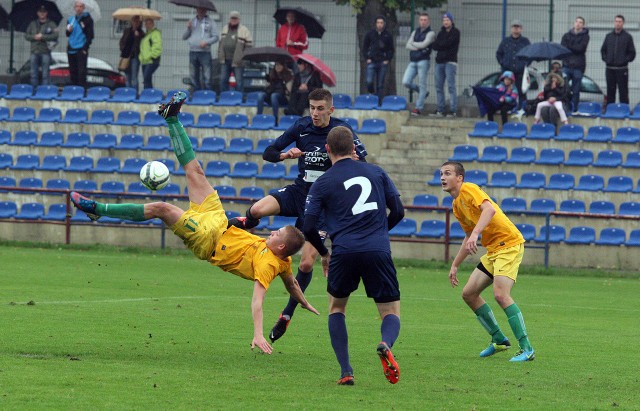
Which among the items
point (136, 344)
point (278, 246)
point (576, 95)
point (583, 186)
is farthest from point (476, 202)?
point (576, 95)

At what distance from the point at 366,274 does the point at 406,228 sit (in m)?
15.1

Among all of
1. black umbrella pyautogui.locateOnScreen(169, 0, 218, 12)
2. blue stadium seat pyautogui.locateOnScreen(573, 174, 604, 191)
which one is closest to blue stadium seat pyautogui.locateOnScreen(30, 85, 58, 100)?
black umbrella pyautogui.locateOnScreen(169, 0, 218, 12)

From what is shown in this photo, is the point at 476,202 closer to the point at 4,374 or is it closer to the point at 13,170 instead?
the point at 4,374

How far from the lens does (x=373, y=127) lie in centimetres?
2780

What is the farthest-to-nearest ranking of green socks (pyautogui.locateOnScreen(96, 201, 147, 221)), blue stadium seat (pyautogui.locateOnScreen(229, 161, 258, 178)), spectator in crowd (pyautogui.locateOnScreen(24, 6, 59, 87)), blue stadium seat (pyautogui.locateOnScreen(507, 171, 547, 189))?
spectator in crowd (pyautogui.locateOnScreen(24, 6, 59, 87))
blue stadium seat (pyautogui.locateOnScreen(229, 161, 258, 178))
blue stadium seat (pyautogui.locateOnScreen(507, 171, 547, 189))
green socks (pyautogui.locateOnScreen(96, 201, 147, 221))

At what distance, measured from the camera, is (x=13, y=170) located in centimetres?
2816

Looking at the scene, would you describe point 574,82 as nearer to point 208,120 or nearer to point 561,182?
point 561,182

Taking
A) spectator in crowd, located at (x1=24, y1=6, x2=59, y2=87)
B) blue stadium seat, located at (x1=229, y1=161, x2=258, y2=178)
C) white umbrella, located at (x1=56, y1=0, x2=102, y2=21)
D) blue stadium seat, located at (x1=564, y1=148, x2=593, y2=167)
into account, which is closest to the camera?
blue stadium seat, located at (x1=564, y1=148, x2=593, y2=167)

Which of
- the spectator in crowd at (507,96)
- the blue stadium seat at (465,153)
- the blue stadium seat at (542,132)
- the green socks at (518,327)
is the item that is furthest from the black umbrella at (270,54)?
the green socks at (518,327)

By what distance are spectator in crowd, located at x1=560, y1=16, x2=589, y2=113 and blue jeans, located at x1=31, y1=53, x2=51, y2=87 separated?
1320cm

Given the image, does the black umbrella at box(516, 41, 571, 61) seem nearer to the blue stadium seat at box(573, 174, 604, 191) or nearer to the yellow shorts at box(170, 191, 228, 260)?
the blue stadium seat at box(573, 174, 604, 191)

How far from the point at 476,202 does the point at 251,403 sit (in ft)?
12.8

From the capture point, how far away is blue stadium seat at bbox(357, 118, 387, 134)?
90.8 ft

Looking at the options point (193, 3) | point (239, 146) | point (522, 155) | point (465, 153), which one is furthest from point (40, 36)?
point (522, 155)
